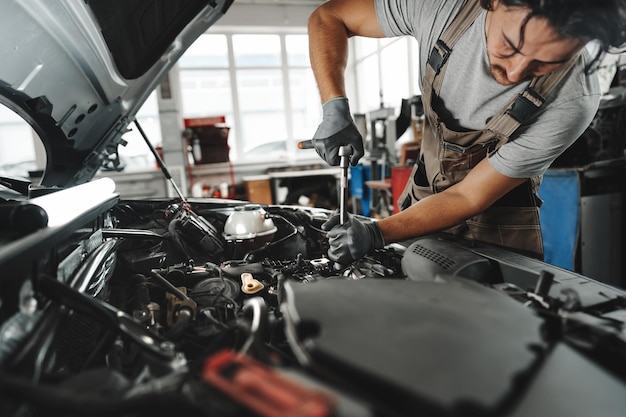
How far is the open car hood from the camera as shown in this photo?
3.78 ft

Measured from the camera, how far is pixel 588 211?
8.36 ft

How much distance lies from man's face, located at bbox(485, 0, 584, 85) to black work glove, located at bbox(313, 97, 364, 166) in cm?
49

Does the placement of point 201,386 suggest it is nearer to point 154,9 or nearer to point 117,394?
point 117,394

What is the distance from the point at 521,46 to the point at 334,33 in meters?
0.71

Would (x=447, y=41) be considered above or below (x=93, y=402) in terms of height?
above

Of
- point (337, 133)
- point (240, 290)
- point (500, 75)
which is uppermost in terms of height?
point (500, 75)

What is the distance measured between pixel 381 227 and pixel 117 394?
0.95 meters

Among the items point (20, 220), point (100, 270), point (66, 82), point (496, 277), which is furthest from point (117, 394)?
point (66, 82)

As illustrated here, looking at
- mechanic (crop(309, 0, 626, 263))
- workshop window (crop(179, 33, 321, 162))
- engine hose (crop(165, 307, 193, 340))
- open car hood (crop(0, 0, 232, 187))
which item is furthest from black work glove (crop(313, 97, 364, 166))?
workshop window (crop(179, 33, 321, 162))

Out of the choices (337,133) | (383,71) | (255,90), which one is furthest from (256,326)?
(255,90)

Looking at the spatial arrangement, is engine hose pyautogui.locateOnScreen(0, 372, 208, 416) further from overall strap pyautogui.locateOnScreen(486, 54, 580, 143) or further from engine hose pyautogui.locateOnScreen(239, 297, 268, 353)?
overall strap pyautogui.locateOnScreen(486, 54, 580, 143)

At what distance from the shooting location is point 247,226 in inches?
61.1

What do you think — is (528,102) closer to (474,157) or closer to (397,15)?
(474,157)

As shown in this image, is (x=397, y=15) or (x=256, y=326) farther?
(x=397, y=15)
